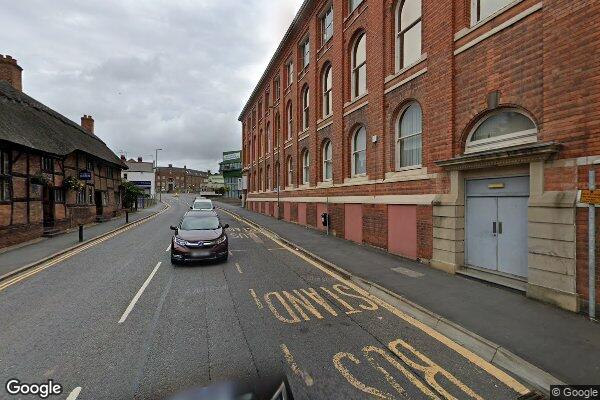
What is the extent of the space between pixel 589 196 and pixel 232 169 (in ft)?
263

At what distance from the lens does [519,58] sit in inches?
263

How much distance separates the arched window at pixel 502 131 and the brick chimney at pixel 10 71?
2730 cm

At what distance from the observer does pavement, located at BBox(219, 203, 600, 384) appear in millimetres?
3915

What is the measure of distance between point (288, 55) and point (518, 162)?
22.0 meters

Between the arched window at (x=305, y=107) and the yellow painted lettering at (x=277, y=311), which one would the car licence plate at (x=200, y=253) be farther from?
the arched window at (x=305, y=107)

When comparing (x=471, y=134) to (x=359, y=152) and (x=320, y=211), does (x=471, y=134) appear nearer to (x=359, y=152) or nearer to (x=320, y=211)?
(x=359, y=152)

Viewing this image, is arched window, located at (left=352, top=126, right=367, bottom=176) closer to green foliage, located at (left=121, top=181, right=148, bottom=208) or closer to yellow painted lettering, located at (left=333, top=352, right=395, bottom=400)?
yellow painted lettering, located at (left=333, top=352, right=395, bottom=400)

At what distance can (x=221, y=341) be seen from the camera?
4.57 m

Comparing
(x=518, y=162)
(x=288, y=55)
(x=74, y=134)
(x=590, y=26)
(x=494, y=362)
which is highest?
(x=288, y=55)

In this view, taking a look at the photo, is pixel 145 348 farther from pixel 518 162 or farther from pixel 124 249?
pixel 124 249

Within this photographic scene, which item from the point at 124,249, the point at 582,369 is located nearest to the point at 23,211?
the point at 124,249

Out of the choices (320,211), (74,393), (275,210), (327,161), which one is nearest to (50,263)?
(74,393)

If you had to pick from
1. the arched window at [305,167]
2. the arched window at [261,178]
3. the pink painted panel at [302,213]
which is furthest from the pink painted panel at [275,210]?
the arched window at [305,167]

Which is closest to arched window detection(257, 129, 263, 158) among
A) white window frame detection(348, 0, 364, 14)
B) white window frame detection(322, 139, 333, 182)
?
white window frame detection(322, 139, 333, 182)
